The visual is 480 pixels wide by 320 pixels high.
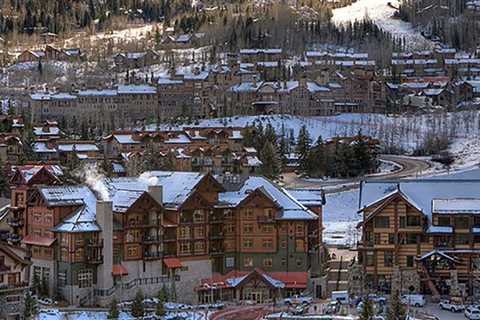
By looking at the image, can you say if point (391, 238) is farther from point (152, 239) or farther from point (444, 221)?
point (152, 239)

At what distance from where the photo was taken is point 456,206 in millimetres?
34156

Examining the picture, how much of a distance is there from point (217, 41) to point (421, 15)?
94.1ft

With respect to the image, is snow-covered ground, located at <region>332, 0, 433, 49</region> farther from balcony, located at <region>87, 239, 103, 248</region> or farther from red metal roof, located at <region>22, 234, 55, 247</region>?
balcony, located at <region>87, 239, 103, 248</region>

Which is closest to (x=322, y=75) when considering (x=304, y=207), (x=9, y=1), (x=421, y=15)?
(x=421, y=15)

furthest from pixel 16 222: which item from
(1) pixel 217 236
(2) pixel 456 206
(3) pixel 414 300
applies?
(2) pixel 456 206

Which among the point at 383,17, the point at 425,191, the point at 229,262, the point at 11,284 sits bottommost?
the point at 229,262

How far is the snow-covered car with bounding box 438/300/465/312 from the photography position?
31.7m

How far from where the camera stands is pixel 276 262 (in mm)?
35312

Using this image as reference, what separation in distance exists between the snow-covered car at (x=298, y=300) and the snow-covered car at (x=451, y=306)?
3.87 m

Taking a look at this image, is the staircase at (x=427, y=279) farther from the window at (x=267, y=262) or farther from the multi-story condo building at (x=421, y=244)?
the window at (x=267, y=262)

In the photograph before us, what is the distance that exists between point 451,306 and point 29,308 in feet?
38.7

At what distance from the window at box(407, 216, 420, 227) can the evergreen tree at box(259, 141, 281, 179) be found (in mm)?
23053

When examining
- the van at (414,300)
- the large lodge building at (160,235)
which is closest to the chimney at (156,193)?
the large lodge building at (160,235)

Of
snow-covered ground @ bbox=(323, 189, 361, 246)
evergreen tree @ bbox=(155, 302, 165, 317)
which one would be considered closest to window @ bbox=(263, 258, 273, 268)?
evergreen tree @ bbox=(155, 302, 165, 317)
